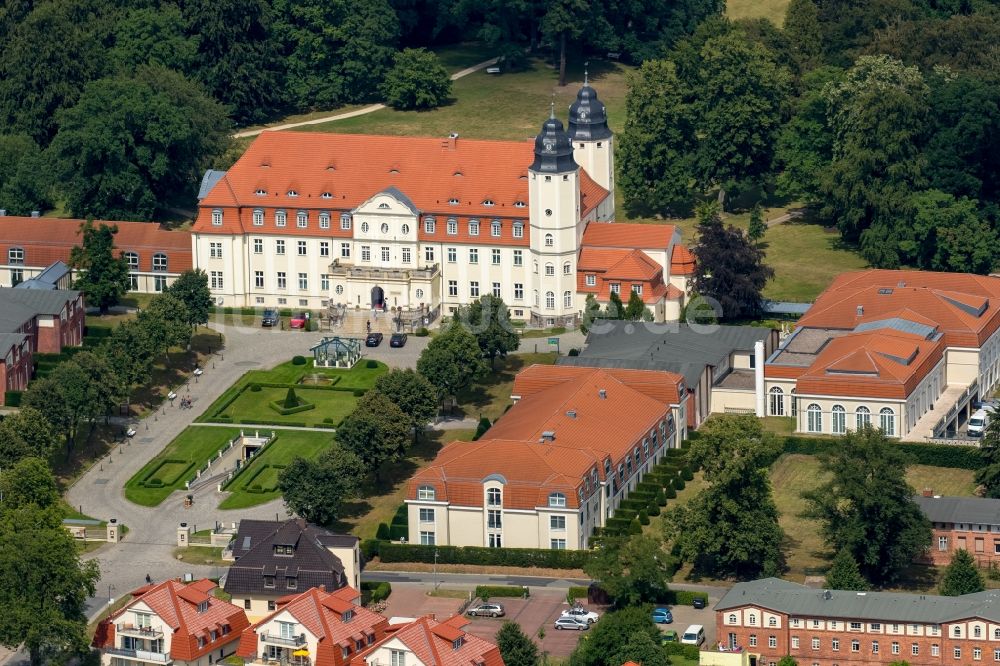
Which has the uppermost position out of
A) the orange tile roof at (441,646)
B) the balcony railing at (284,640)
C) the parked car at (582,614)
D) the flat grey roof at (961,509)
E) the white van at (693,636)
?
the flat grey roof at (961,509)

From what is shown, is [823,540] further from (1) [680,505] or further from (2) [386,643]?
(2) [386,643]

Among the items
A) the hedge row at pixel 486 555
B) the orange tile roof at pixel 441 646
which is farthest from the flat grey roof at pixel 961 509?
the orange tile roof at pixel 441 646

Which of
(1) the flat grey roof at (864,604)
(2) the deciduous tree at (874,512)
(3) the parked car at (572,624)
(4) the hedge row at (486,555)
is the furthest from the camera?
(4) the hedge row at (486,555)

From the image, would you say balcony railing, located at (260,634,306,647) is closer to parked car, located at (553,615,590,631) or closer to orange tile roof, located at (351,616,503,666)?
orange tile roof, located at (351,616,503,666)

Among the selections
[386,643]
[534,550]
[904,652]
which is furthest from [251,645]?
[904,652]

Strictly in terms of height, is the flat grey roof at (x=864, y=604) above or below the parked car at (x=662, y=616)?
above

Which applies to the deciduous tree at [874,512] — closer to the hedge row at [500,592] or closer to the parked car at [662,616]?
the parked car at [662,616]

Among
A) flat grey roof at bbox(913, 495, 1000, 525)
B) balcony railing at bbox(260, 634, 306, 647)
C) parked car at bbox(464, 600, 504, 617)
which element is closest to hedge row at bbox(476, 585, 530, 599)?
parked car at bbox(464, 600, 504, 617)

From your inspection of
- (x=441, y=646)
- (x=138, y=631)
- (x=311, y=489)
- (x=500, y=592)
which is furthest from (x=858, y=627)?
(x=138, y=631)
